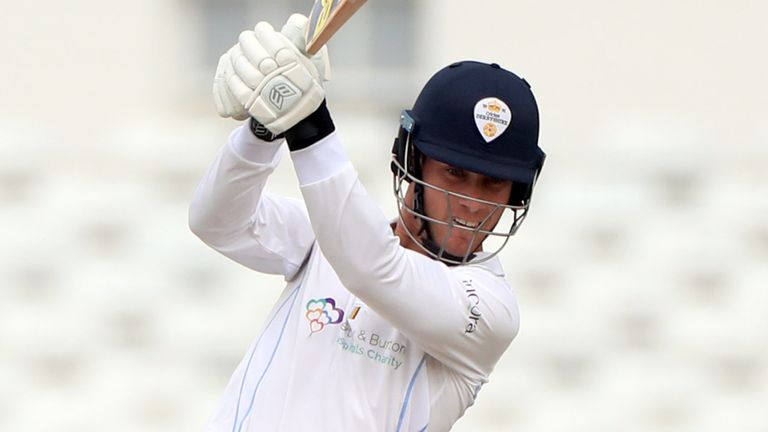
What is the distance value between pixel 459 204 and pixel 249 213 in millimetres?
366

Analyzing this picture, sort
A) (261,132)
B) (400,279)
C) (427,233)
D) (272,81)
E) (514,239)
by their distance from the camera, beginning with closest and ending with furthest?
(272,81) < (400,279) < (261,132) < (427,233) < (514,239)

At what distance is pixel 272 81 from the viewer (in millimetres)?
2314

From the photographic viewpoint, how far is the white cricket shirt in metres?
2.51

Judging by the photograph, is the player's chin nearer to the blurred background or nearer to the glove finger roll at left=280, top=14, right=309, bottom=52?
the glove finger roll at left=280, top=14, right=309, bottom=52

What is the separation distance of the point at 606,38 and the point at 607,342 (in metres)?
1.10

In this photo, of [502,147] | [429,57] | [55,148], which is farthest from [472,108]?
[55,148]

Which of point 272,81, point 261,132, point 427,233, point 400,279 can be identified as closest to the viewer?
point 272,81

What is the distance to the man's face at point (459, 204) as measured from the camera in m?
2.68

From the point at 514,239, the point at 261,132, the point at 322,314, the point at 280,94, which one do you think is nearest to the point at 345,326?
the point at 322,314

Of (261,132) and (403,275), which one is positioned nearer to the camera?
(403,275)

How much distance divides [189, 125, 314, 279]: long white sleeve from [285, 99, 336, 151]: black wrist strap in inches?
10.4

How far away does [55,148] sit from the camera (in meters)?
6.11

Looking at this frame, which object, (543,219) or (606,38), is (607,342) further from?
(606,38)

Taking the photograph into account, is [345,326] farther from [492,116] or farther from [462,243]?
[492,116]
